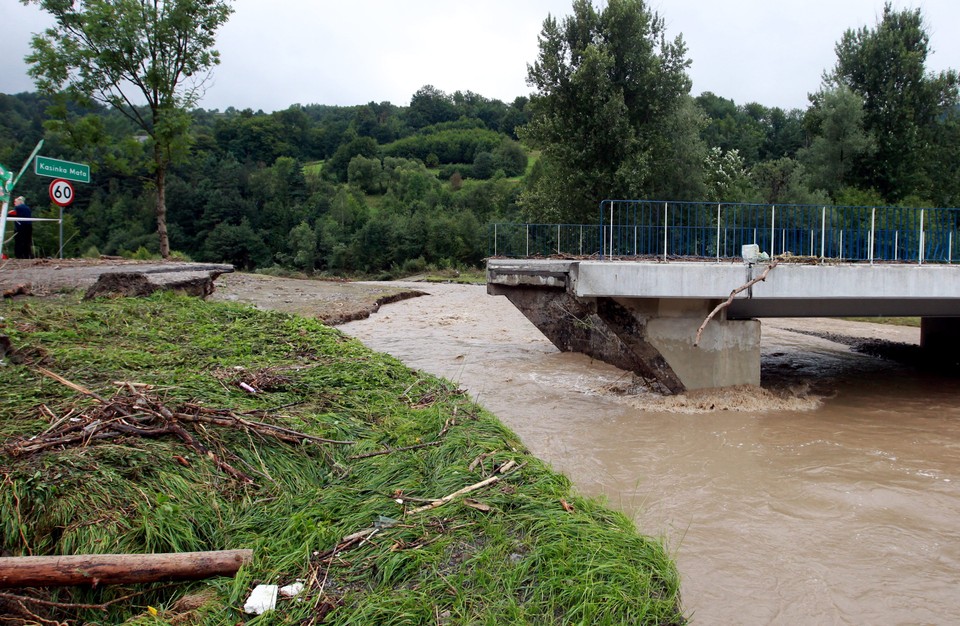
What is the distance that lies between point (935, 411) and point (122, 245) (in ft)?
172

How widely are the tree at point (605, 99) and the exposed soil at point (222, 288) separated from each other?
29.8 feet

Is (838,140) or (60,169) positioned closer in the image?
(60,169)

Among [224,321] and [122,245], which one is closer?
A: [224,321]

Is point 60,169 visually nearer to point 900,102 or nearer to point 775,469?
point 775,469

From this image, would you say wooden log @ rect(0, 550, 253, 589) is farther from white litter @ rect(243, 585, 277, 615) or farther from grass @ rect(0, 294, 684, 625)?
white litter @ rect(243, 585, 277, 615)

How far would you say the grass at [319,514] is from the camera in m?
3.30

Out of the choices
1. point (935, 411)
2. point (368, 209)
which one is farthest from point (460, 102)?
point (935, 411)

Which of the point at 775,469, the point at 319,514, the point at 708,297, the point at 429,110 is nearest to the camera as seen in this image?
the point at 319,514

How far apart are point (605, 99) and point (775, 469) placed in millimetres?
19403

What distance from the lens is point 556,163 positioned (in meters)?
25.6

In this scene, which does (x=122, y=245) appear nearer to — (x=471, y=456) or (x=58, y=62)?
(x=58, y=62)

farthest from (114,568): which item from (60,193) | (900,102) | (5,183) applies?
(900,102)

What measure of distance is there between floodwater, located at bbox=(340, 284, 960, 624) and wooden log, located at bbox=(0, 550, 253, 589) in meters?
2.76

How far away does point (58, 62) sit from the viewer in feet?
62.6
